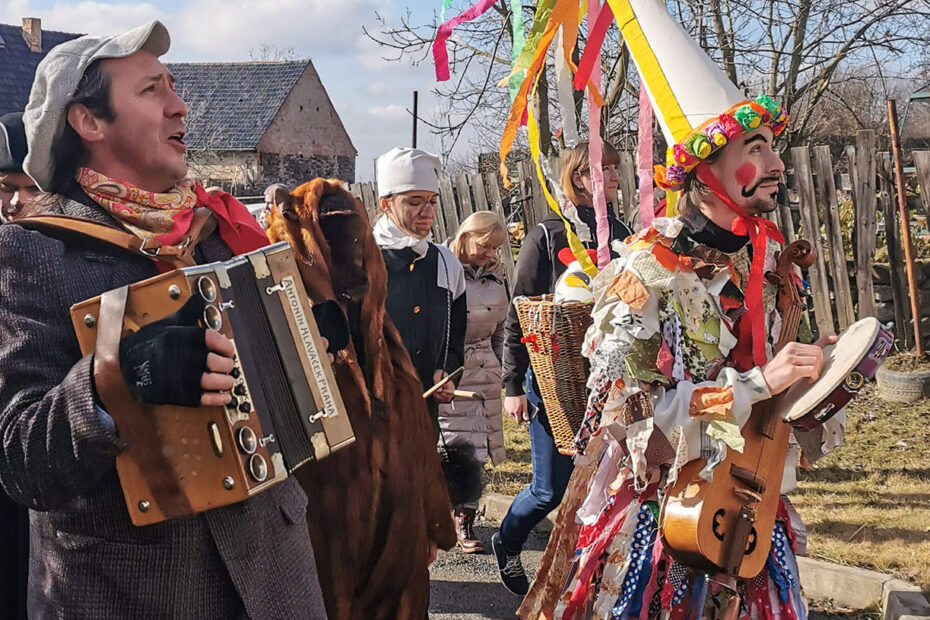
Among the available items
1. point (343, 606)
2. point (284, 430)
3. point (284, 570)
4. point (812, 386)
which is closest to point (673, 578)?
point (812, 386)

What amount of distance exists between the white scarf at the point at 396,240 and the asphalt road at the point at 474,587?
169cm

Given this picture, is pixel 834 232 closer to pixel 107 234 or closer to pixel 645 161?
pixel 645 161

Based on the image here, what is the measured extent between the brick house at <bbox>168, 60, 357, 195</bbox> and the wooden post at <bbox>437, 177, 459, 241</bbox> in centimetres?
2180

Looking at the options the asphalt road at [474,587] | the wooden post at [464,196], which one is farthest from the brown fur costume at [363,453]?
the wooden post at [464,196]

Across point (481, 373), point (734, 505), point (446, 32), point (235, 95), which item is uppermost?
point (235, 95)

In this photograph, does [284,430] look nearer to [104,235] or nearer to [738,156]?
[104,235]

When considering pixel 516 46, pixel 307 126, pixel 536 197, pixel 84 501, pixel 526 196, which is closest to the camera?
pixel 84 501

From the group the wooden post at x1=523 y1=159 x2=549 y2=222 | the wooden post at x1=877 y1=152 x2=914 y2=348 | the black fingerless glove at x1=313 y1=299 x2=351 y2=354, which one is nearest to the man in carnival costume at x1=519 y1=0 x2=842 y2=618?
the black fingerless glove at x1=313 y1=299 x2=351 y2=354

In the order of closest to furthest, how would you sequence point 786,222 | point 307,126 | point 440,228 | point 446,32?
A: point 446,32, point 786,222, point 440,228, point 307,126

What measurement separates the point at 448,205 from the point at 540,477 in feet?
19.4

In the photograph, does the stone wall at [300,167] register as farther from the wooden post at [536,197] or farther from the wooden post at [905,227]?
the wooden post at [905,227]

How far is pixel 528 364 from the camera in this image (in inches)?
157

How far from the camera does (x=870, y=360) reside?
2227mm

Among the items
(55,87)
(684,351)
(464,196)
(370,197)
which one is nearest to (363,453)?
(684,351)
